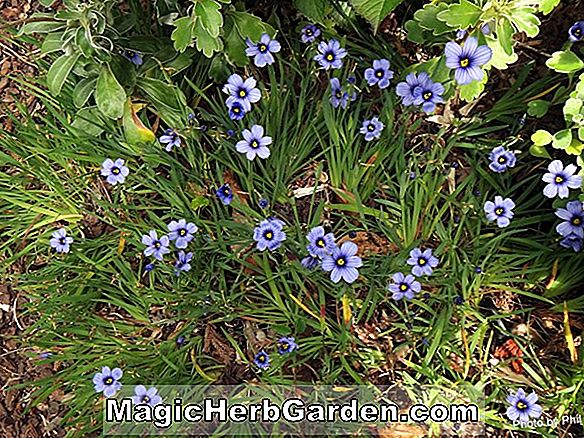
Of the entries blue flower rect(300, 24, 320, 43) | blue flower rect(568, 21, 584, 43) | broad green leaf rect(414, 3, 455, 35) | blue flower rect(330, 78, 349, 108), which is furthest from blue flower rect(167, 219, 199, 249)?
blue flower rect(568, 21, 584, 43)

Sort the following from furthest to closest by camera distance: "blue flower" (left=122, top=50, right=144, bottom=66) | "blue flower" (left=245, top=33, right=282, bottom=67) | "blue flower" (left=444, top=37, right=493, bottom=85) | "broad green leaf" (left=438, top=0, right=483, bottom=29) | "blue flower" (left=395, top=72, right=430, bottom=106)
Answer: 1. "blue flower" (left=122, top=50, right=144, bottom=66)
2. "blue flower" (left=245, top=33, right=282, bottom=67)
3. "blue flower" (left=395, top=72, right=430, bottom=106)
4. "blue flower" (left=444, top=37, right=493, bottom=85)
5. "broad green leaf" (left=438, top=0, right=483, bottom=29)

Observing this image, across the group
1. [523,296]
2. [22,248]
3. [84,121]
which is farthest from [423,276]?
[22,248]

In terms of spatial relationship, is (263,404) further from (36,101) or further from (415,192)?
(36,101)

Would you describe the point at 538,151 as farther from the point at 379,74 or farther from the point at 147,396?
the point at 147,396

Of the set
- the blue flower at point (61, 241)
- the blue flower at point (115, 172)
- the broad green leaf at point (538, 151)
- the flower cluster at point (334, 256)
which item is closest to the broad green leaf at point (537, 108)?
the broad green leaf at point (538, 151)

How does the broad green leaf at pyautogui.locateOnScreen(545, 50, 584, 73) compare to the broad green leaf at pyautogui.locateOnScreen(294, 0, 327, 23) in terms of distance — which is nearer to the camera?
the broad green leaf at pyautogui.locateOnScreen(545, 50, 584, 73)

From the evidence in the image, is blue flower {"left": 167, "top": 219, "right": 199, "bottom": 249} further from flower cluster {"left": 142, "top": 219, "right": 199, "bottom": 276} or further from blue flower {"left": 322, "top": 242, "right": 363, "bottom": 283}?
blue flower {"left": 322, "top": 242, "right": 363, "bottom": 283}

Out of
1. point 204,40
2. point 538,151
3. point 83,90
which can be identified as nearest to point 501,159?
point 538,151
